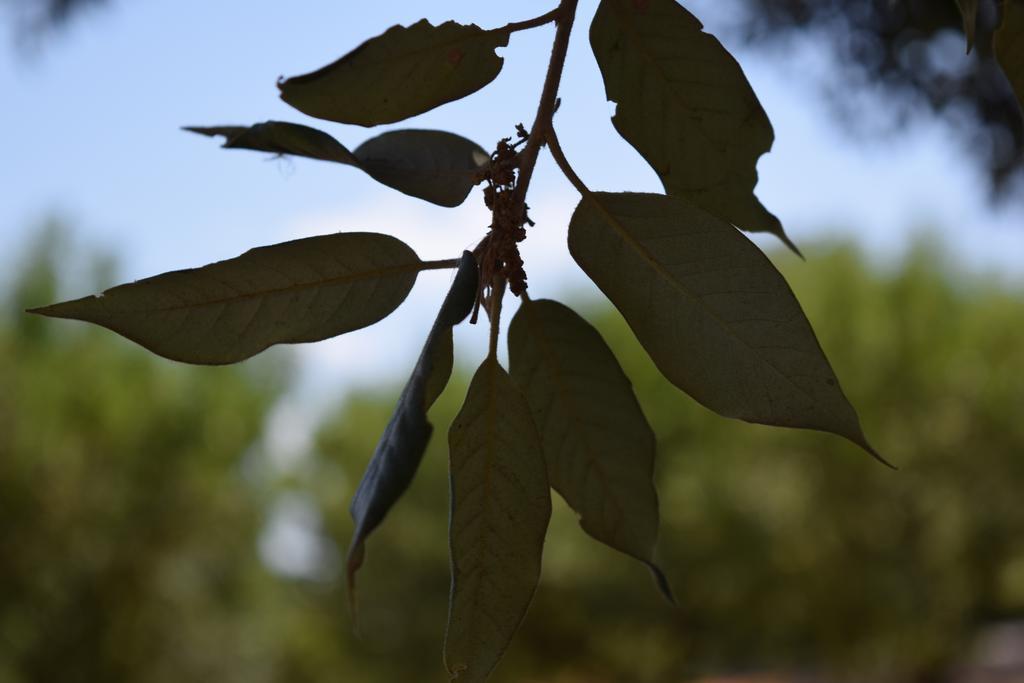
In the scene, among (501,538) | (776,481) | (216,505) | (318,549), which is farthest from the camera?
(318,549)

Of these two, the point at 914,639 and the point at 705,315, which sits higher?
the point at 705,315

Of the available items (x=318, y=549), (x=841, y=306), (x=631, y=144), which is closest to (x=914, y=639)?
(x=841, y=306)

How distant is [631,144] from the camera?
0.39 m

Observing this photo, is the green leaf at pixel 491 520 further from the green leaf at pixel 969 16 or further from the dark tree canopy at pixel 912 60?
the dark tree canopy at pixel 912 60

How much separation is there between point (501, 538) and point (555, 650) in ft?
33.0

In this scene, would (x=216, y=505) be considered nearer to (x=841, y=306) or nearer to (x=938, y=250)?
(x=841, y=306)

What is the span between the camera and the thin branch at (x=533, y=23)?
0.36 m

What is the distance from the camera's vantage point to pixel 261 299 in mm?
334

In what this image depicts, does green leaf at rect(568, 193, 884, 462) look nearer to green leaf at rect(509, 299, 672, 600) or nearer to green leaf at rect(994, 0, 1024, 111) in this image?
green leaf at rect(509, 299, 672, 600)

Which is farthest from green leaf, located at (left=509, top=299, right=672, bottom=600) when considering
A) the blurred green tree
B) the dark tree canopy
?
the blurred green tree

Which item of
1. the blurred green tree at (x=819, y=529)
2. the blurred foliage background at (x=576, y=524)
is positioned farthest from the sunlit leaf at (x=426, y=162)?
the blurred green tree at (x=819, y=529)

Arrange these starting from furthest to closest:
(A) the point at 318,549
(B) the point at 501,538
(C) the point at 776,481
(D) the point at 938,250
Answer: (A) the point at 318,549 < (D) the point at 938,250 < (C) the point at 776,481 < (B) the point at 501,538

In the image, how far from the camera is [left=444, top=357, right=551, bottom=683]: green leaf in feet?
1.00

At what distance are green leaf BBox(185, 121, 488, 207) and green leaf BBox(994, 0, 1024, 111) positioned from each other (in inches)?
7.9
